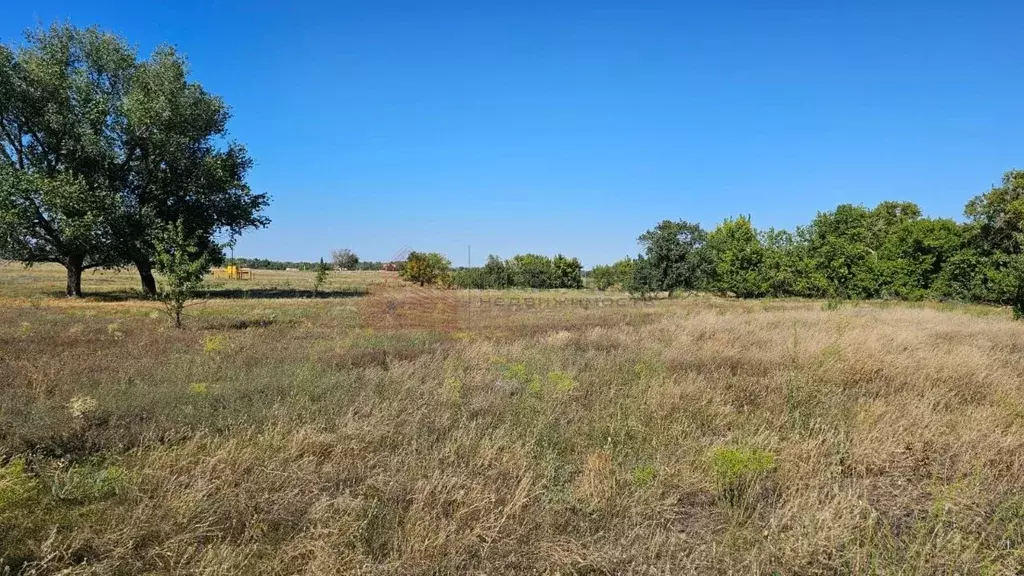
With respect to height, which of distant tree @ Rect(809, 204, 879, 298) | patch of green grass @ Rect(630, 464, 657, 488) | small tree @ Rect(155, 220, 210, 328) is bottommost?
patch of green grass @ Rect(630, 464, 657, 488)

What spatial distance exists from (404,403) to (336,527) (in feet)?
9.08

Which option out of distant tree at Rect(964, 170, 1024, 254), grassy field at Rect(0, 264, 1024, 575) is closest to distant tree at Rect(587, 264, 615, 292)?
distant tree at Rect(964, 170, 1024, 254)

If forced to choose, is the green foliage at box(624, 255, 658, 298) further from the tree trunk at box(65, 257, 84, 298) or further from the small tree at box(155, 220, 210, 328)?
the tree trunk at box(65, 257, 84, 298)

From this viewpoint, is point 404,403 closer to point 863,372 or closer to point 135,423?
point 135,423

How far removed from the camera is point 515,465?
14.7 ft

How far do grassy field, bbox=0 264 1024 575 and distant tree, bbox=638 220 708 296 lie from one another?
92.3 feet

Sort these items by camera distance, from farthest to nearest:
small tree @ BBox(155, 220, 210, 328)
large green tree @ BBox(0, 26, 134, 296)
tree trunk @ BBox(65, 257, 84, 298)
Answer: tree trunk @ BBox(65, 257, 84, 298)
large green tree @ BBox(0, 26, 134, 296)
small tree @ BBox(155, 220, 210, 328)

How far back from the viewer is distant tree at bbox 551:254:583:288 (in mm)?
62344

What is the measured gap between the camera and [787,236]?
139ft

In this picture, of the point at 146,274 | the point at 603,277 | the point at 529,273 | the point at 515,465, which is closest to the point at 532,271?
the point at 529,273

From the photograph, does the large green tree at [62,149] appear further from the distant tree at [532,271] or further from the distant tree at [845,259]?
the distant tree at [845,259]

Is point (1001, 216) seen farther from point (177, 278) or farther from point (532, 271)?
point (177, 278)

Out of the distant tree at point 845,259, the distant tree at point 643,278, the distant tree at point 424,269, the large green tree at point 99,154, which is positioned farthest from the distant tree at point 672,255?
the large green tree at point 99,154

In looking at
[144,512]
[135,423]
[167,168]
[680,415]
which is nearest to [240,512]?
[144,512]
